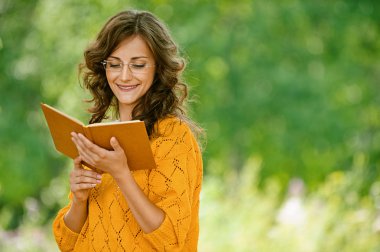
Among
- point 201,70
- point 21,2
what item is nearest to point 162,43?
point 201,70

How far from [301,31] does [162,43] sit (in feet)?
27.8

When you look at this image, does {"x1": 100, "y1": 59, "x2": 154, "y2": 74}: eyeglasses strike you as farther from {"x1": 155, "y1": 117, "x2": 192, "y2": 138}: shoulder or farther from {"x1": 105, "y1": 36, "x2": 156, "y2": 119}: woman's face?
{"x1": 155, "y1": 117, "x2": 192, "y2": 138}: shoulder

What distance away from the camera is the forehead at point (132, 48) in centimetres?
316

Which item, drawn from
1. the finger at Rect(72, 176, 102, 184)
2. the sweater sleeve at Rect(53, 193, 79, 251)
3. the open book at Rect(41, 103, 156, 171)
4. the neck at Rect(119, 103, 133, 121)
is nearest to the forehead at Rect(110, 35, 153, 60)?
the neck at Rect(119, 103, 133, 121)

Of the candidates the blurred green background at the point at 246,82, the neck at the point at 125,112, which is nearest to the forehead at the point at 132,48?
the neck at the point at 125,112

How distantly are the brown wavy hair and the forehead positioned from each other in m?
0.02

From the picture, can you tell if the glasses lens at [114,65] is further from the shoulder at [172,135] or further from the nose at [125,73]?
the shoulder at [172,135]

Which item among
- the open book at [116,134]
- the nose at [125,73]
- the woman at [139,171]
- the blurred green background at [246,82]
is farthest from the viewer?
the blurred green background at [246,82]

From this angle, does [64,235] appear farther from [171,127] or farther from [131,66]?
[131,66]

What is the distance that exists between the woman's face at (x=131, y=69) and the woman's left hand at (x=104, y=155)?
0.36 m

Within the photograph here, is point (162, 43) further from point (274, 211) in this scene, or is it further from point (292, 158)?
point (292, 158)

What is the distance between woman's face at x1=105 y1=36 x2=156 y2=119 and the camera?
3156 mm

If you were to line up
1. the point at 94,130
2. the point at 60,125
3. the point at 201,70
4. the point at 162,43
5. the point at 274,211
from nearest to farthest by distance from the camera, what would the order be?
the point at 94,130 < the point at 60,125 < the point at 162,43 < the point at 274,211 < the point at 201,70

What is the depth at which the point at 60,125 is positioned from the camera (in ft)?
9.86
